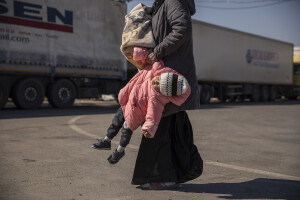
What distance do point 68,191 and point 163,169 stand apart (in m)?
0.83

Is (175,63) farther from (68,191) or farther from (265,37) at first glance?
(265,37)

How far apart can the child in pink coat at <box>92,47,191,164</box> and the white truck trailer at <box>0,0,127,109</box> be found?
10848 mm

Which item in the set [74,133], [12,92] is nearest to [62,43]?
[12,92]

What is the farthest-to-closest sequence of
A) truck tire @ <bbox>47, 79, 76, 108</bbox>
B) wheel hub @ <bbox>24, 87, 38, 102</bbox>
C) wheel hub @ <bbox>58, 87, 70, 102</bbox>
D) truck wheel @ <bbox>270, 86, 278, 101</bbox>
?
1. truck wheel @ <bbox>270, 86, 278, 101</bbox>
2. wheel hub @ <bbox>58, 87, 70, 102</bbox>
3. truck tire @ <bbox>47, 79, 76, 108</bbox>
4. wheel hub @ <bbox>24, 87, 38, 102</bbox>

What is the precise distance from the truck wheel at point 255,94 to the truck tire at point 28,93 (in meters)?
15.3

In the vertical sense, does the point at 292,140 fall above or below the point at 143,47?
below

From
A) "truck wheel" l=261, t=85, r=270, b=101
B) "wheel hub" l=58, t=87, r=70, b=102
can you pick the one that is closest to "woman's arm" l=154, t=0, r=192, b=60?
"wheel hub" l=58, t=87, r=70, b=102

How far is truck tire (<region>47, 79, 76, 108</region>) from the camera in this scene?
15.1 meters

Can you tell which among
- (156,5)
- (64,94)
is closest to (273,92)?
(64,94)

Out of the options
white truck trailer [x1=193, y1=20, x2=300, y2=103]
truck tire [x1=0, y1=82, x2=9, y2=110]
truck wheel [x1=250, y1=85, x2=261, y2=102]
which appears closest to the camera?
truck tire [x1=0, y1=82, x2=9, y2=110]

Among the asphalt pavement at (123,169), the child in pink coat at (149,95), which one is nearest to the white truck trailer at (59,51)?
the asphalt pavement at (123,169)

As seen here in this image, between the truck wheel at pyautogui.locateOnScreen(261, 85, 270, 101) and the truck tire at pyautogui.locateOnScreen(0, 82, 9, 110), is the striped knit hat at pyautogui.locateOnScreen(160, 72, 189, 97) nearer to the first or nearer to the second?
the truck tire at pyautogui.locateOnScreen(0, 82, 9, 110)

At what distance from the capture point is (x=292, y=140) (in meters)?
7.24

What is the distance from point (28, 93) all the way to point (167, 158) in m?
11.6
